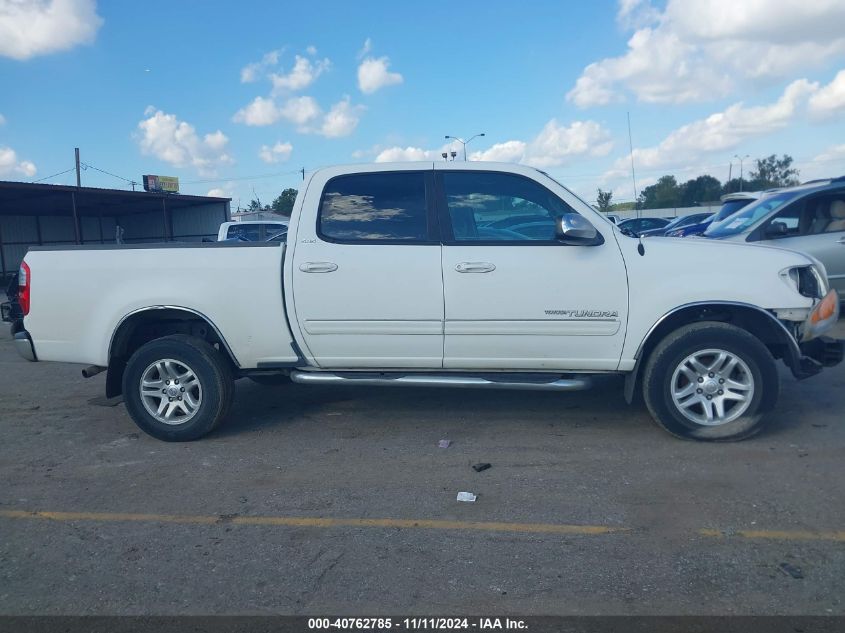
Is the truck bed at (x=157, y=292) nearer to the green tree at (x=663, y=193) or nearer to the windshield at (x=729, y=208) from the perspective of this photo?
the windshield at (x=729, y=208)

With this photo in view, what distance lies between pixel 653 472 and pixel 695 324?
3.72 ft

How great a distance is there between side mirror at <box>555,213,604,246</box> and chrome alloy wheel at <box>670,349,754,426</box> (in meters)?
1.08

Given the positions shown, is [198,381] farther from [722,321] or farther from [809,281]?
[809,281]

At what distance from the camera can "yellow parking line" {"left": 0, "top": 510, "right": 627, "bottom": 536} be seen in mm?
3951

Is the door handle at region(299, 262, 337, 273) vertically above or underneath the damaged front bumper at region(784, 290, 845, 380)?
above

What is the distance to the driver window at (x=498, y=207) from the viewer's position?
535 cm

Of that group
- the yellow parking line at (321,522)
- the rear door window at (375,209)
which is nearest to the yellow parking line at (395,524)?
the yellow parking line at (321,522)

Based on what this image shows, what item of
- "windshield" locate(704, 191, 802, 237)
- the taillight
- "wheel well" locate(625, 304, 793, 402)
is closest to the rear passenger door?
"wheel well" locate(625, 304, 793, 402)

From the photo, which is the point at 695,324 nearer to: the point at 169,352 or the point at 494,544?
the point at 494,544

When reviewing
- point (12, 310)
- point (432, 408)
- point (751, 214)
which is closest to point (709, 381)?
point (432, 408)

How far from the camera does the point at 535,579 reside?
343 centimetres

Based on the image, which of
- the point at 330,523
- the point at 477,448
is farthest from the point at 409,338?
the point at 330,523

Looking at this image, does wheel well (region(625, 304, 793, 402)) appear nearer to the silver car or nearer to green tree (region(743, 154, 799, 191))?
the silver car

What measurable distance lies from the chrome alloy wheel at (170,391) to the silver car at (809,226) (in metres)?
7.18
